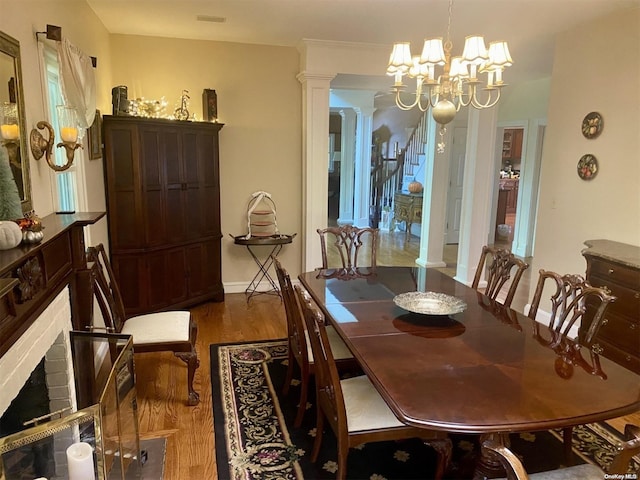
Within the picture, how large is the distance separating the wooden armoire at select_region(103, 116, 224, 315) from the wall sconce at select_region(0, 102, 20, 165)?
186 centimetres

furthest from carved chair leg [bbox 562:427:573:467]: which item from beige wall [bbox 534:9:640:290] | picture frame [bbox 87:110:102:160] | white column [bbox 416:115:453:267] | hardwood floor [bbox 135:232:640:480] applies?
white column [bbox 416:115:453:267]

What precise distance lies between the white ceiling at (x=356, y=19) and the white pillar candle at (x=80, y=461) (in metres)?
2.95

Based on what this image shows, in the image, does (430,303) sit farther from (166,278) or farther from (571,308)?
(166,278)

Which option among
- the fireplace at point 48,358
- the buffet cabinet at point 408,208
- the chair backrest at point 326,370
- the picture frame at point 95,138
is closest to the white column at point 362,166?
the buffet cabinet at point 408,208

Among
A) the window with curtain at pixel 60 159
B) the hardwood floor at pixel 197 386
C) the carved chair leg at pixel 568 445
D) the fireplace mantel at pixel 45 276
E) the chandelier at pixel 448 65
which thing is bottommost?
the hardwood floor at pixel 197 386

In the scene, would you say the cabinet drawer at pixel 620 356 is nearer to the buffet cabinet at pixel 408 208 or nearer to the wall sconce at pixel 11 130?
the wall sconce at pixel 11 130

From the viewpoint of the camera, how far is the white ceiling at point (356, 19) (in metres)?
3.22

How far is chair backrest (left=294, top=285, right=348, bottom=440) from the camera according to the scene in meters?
1.78

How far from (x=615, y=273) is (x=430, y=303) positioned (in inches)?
58.0

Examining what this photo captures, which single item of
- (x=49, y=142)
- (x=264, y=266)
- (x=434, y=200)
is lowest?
(x=264, y=266)

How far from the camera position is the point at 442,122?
271 centimetres

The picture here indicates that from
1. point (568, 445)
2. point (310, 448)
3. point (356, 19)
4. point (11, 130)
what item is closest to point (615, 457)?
point (568, 445)

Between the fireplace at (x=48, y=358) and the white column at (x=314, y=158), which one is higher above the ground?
the white column at (x=314, y=158)

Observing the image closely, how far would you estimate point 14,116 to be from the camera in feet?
6.17
